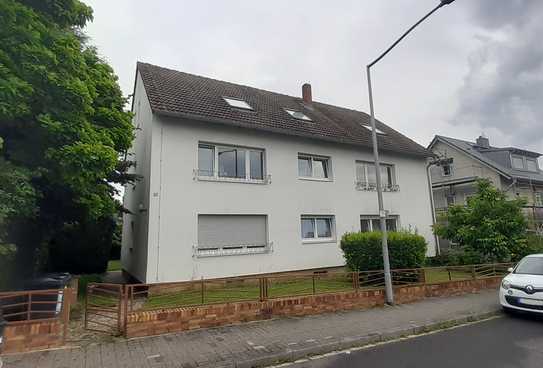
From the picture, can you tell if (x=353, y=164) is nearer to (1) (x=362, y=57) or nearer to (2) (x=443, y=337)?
(1) (x=362, y=57)

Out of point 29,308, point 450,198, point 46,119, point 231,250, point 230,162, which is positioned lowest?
point 29,308

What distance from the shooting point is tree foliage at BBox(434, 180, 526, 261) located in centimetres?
1297

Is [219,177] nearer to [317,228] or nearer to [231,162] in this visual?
[231,162]

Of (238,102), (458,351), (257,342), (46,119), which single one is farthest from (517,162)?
(46,119)

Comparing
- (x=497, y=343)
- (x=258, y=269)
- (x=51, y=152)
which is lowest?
(x=497, y=343)

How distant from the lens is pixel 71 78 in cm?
681

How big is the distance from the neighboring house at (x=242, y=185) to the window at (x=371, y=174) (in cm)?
5

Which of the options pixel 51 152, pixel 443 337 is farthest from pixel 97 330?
pixel 443 337

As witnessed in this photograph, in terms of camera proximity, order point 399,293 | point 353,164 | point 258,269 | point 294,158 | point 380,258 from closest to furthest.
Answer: point 399,293
point 380,258
point 258,269
point 294,158
point 353,164

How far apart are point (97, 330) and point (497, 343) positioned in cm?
756

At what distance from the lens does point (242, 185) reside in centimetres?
1141

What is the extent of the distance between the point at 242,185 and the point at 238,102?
4309mm

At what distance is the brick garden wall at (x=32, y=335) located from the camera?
5148 millimetres

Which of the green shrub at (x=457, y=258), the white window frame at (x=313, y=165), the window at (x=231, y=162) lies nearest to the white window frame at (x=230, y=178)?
the window at (x=231, y=162)
